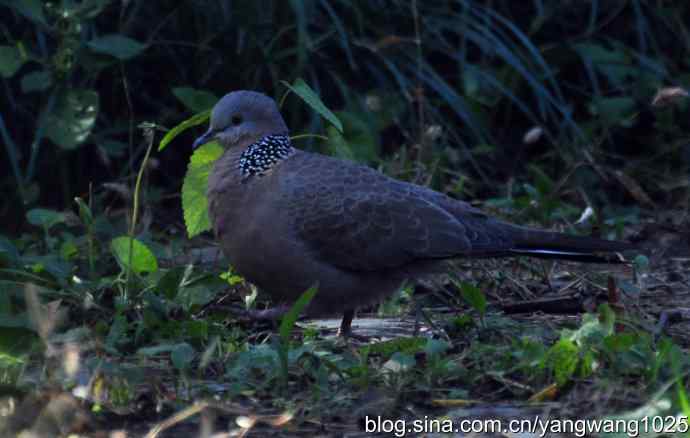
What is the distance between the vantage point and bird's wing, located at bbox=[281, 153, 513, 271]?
3809mm

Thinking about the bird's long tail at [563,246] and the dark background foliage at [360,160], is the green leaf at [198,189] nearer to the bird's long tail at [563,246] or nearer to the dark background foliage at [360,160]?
the dark background foliage at [360,160]

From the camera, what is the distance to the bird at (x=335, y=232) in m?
3.77

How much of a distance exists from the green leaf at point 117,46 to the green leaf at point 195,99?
317 mm

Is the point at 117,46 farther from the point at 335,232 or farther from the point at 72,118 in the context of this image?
the point at 335,232

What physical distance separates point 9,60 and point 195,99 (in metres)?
0.83

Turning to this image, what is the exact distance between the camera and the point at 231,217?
3.84 m

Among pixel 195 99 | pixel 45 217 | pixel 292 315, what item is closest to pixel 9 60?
pixel 195 99

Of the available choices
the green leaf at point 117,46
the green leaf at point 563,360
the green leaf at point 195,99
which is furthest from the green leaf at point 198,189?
the green leaf at point 563,360

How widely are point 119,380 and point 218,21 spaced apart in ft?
9.90

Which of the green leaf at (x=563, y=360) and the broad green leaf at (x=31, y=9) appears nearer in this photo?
the green leaf at (x=563, y=360)

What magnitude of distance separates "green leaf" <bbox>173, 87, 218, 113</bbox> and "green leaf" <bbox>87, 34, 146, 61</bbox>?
0.32 m

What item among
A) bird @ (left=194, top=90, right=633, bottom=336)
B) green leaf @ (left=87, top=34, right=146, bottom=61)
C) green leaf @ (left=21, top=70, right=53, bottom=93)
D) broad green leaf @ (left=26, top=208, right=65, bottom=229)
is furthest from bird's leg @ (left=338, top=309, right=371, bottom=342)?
green leaf @ (left=21, top=70, right=53, bottom=93)

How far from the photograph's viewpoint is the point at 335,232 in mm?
3816

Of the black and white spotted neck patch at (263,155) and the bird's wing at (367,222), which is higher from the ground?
the black and white spotted neck patch at (263,155)
